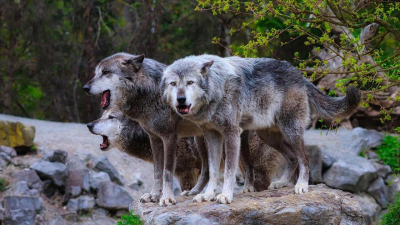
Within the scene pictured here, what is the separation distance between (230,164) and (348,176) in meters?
8.82

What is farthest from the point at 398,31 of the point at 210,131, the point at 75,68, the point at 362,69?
the point at 75,68

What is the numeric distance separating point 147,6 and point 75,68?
3747 mm

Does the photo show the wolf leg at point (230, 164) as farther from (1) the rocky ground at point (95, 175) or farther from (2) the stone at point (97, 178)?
(2) the stone at point (97, 178)

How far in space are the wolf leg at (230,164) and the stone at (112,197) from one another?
733cm

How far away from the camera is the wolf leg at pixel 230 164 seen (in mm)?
5684

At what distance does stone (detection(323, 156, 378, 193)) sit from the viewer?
13.7 metres

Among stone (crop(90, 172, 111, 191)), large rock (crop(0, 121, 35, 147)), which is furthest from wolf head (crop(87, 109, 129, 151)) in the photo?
large rock (crop(0, 121, 35, 147))

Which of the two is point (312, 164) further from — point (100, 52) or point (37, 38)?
point (37, 38)

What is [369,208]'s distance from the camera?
13523 millimetres

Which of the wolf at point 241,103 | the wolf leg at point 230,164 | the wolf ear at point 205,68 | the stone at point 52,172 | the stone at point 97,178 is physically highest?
the wolf ear at point 205,68

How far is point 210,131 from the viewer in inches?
236

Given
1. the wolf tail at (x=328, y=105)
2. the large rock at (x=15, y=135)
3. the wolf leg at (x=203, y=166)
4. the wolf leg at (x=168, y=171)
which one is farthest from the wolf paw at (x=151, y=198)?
the large rock at (x=15, y=135)

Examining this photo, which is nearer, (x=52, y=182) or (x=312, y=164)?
(x=52, y=182)

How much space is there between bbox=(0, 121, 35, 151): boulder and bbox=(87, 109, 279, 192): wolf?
573cm
